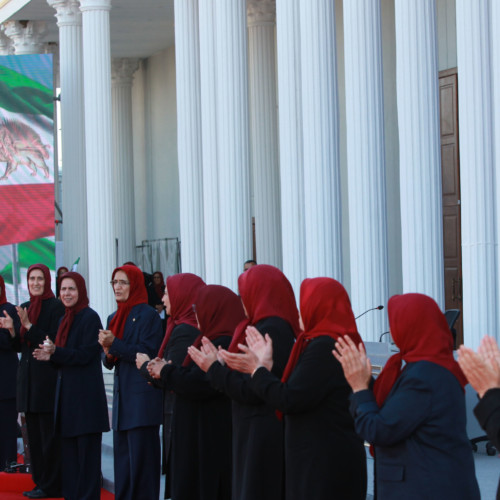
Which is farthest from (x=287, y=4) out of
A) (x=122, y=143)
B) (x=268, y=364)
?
(x=122, y=143)

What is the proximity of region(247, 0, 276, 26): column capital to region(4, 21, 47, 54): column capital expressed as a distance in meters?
5.13

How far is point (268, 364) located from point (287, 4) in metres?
7.72

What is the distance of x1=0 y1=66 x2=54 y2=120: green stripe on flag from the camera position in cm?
1642

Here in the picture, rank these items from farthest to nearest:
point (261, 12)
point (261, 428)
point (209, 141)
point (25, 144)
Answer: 1. point (25, 144)
2. point (261, 12)
3. point (209, 141)
4. point (261, 428)

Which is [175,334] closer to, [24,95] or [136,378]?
[136,378]

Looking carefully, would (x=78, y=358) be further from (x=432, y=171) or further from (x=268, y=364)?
(x=432, y=171)

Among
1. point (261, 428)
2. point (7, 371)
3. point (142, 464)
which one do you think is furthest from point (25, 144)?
point (261, 428)

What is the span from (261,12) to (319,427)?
511 inches

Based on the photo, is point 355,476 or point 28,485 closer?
point 355,476

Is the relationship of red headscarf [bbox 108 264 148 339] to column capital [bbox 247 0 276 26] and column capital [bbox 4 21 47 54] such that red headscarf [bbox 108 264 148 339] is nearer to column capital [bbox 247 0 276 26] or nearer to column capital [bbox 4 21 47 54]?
column capital [bbox 247 0 276 26]

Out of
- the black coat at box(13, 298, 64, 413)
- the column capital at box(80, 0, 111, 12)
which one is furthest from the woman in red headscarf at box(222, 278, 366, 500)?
the column capital at box(80, 0, 111, 12)

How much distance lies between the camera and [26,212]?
1628 centimetres

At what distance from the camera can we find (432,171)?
31.3 feet

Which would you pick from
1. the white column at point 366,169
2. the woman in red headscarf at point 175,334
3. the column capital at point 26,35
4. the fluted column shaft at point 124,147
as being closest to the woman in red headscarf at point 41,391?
the woman in red headscarf at point 175,334
